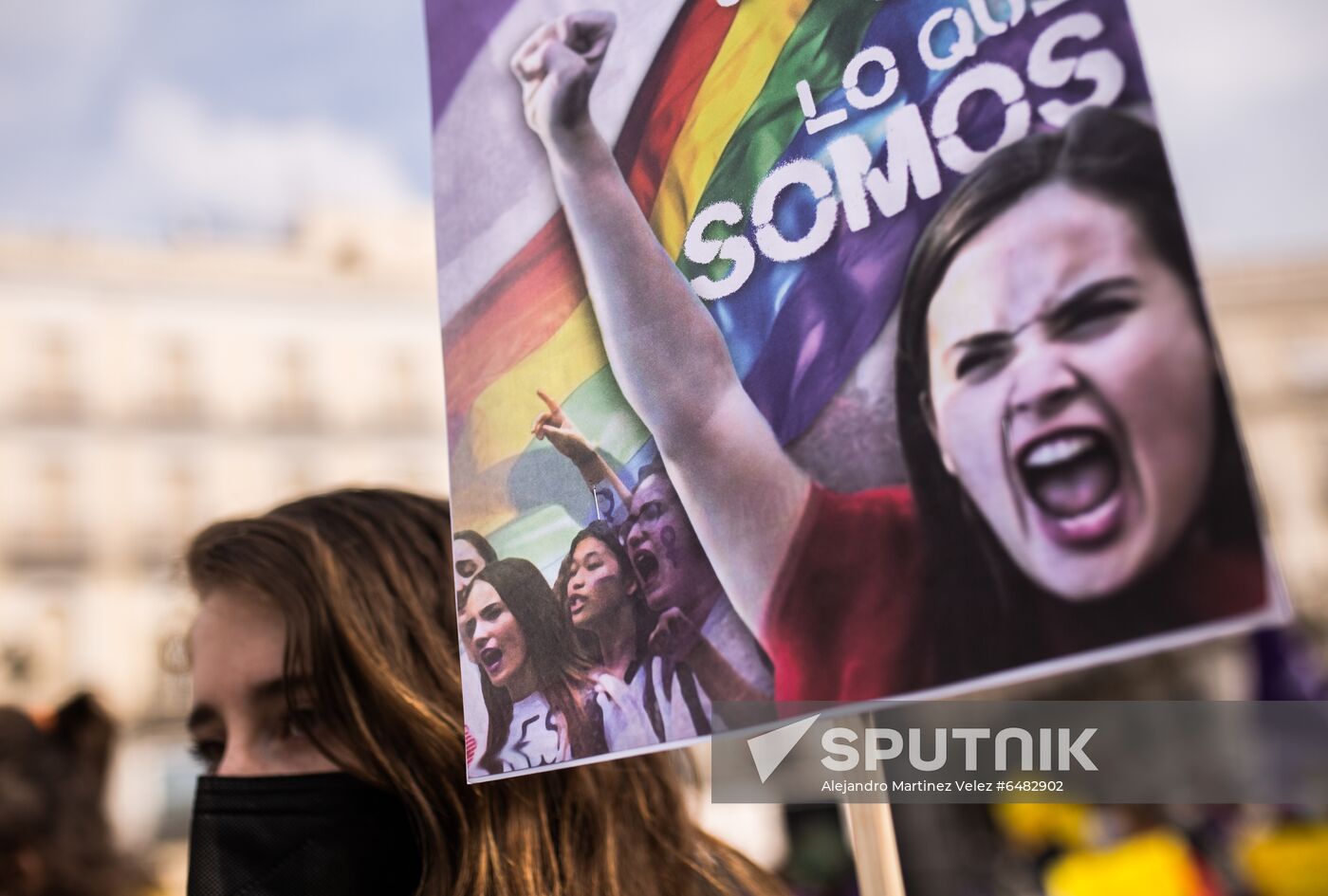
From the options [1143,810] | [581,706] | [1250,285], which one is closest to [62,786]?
[581,706]

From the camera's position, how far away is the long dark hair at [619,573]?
2.81 ft

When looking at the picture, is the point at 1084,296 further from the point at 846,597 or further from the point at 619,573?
the point at 619,573

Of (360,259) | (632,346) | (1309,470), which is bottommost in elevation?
(632,346)

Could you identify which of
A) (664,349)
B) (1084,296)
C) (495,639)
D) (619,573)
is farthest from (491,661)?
(1084,296)

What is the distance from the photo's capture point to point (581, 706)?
0.87 m

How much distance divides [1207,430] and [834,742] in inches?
14.9

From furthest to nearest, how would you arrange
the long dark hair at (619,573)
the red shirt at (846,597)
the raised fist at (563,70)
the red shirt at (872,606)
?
the raised fist at (563,70)
the long dark hair at (619,573)
the red shirt at (846,597)
the red shirt at (872,606)

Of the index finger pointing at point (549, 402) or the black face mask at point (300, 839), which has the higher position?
the index finger pointing at point (549, 402)

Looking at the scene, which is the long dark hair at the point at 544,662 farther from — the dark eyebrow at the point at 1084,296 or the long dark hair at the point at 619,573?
the dark eyebrow at the point at 1084,296

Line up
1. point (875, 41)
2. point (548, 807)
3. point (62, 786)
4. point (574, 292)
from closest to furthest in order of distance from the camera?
point (875, 41) → point (574, 292) → point (548, 807) → point (62, 786)

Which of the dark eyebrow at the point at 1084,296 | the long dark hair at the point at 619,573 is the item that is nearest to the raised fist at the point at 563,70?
the long dark hair at the point at 619,573

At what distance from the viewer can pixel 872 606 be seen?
0.75 m

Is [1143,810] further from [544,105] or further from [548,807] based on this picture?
[544,105]

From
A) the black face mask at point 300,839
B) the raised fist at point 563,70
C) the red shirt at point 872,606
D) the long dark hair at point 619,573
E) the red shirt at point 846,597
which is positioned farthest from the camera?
the black face mask at point 300,839
